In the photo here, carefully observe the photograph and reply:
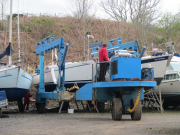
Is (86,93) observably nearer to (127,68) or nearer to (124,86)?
(124,86)

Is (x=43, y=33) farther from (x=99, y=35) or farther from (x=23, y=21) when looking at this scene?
(x=99, y=35)

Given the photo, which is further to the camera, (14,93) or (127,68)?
(14,93)

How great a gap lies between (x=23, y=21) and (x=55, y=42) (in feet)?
74.2

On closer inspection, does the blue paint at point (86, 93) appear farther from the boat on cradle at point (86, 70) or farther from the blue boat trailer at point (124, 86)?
the boat on cradle at point (86, 70)

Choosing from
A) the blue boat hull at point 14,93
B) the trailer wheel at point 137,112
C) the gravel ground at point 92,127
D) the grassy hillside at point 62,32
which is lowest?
the gravel ground at point 92,127

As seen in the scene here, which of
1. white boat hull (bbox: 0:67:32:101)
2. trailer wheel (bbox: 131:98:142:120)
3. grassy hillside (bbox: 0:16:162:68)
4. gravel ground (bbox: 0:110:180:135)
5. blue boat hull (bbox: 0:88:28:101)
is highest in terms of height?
grassy hillside (bbox: 0:16:162:68)

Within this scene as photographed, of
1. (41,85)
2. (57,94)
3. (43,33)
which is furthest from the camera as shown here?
(43,33)

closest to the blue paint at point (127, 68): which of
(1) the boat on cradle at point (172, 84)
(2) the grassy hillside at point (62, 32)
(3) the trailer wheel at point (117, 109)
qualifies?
(3) the trailer wheel at point (117, 109)

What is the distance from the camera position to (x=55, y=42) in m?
14.1

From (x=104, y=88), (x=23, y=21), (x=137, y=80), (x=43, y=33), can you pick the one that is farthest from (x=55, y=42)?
(x=23, y=21)

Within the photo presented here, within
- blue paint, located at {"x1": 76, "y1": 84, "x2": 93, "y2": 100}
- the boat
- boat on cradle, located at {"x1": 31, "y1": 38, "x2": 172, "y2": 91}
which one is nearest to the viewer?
blue paint, located at {"x1": 76, "y1": 84, "x2": 93, "y2": 100}

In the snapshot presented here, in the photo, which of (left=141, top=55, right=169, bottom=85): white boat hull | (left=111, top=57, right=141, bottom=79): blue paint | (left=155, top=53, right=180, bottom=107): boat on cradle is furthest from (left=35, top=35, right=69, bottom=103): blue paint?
(left=155, top=53, right=180, bottom=107): boat on cradle

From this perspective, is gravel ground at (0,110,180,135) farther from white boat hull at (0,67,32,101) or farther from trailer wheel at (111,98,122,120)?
white boat hull at (0,67,32,101)

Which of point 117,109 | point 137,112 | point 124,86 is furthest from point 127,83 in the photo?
point 137,112
